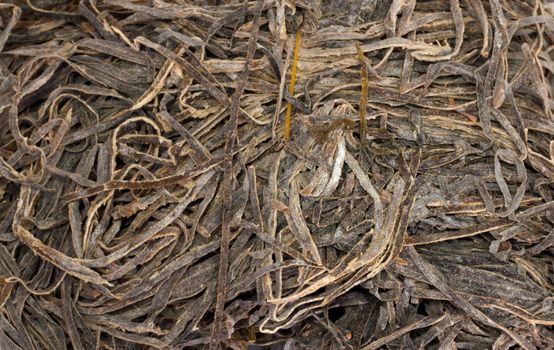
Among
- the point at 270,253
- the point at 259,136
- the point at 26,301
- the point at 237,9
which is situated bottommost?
the point at 26,301

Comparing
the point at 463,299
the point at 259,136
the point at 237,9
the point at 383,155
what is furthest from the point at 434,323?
the point at 237,9

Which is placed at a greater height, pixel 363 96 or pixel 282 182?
pixel 363 96

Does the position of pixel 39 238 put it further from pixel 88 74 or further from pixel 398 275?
pixel 398 275

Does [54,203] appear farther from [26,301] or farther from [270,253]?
[270,253]

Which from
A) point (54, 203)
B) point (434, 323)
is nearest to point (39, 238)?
point (54, 203)

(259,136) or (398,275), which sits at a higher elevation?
(259,136)
